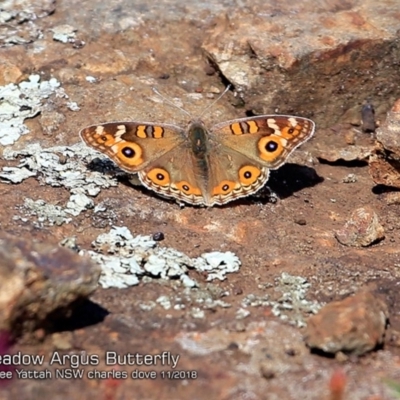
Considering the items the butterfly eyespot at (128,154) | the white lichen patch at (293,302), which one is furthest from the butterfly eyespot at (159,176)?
the white lichen patch at (293,302)

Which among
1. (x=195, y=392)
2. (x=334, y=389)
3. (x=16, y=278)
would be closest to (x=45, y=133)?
(x=16, y=278)

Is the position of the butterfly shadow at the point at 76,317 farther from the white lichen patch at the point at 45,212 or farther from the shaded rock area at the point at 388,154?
the shaded rock area at the point at 388,154

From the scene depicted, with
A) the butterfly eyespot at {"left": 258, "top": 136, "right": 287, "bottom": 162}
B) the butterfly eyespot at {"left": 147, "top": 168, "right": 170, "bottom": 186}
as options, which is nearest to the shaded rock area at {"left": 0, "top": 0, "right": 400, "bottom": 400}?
the butterfly eyespot at {"left": 147, "top": 168, "right": 170, "bottom": 186}

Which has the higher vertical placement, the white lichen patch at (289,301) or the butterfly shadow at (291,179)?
the white lichen patch at (289,301)

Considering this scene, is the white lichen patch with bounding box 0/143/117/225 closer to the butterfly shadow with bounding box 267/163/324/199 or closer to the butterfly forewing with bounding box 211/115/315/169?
the butterfly forewing with bounding box 211/115/315/169

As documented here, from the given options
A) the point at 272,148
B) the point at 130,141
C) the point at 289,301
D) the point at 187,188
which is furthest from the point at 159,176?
the point at 289,301

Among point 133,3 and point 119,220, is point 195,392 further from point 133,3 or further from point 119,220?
point 133,3
